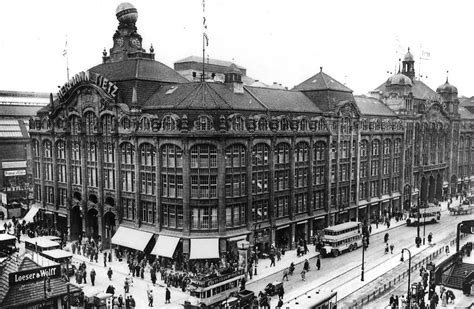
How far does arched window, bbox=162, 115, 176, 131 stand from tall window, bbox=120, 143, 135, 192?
6425 millimetres

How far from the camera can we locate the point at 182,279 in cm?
4438

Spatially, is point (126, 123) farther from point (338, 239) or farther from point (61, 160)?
point (338, 239)

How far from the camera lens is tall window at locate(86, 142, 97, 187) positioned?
200 feet

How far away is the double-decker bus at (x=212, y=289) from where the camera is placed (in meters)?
37.1

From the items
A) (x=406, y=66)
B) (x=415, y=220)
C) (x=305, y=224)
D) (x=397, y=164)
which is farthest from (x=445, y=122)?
(x=305, y=224)

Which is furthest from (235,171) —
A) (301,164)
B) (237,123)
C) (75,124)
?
(75,124)

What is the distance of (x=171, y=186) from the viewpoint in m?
52.6

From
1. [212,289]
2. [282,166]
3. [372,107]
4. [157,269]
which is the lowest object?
[157,269]

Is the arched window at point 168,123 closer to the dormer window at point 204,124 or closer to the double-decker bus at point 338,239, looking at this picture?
the dormer window at point 204,124

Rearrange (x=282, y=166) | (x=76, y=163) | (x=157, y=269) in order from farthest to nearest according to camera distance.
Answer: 1. (x=76, y=163)
2. (x=282, y=166)
3. (x=157, y=269)

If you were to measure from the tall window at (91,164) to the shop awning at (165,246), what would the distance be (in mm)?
14414

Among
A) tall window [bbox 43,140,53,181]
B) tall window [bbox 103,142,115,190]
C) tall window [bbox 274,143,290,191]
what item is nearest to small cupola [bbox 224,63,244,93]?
tall window [bbox 274,143,290,191]

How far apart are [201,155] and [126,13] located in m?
31.2

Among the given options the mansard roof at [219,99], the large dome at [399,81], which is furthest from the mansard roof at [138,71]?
the large dome at [399,81]
